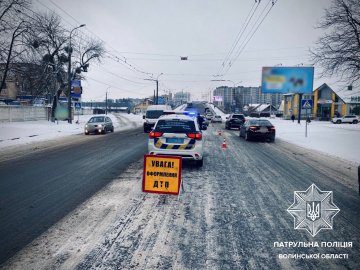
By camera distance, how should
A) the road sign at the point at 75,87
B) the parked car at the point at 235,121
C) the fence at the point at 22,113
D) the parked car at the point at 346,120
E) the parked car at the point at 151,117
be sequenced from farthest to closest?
the parked car at the point at 346,120 < the road sign at the point at 75,87 < the fence at the point at 22,113 < the parked car at the point at 235,121 < the parked car at the point at 151,117

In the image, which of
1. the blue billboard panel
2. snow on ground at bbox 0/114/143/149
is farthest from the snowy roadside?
the blue billboard panel

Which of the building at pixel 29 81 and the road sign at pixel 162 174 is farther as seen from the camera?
the building at pixel 29 81

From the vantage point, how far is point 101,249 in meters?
3.88

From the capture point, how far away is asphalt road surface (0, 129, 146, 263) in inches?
179

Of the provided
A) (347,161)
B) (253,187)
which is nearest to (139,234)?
(253,187)

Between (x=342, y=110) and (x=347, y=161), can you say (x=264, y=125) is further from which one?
(x=342, y=110)

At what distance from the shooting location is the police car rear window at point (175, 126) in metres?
8.72

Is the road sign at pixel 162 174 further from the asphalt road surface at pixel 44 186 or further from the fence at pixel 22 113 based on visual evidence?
the fence at pixel 22 113

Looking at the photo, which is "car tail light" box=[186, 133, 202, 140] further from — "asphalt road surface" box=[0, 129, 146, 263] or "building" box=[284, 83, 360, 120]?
"building" box=[284, 83, 360, 120]

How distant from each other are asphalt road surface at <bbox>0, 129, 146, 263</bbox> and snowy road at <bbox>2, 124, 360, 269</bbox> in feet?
1.05

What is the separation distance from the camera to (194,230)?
4.53 meters

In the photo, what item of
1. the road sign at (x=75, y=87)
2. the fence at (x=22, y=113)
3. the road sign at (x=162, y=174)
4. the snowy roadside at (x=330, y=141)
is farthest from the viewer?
the road sign at (x=75, y=87)
